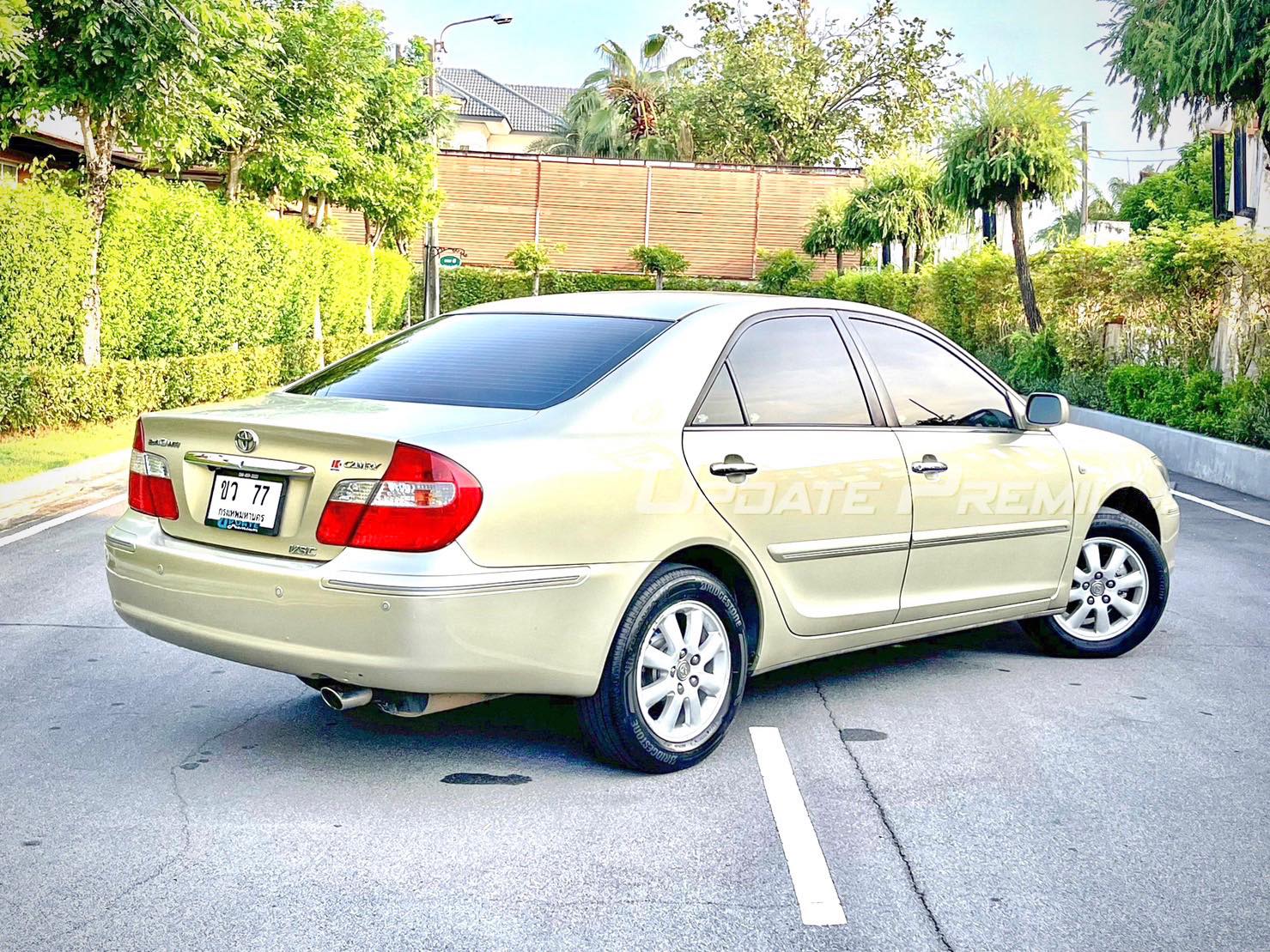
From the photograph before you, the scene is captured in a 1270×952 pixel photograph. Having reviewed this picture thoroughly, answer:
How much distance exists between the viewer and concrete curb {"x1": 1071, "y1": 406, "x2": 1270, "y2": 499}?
13851mm

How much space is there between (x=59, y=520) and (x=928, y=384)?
23.3 feet

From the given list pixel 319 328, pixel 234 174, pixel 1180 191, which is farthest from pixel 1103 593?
pixel 1180 191

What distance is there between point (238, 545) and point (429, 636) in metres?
0.80

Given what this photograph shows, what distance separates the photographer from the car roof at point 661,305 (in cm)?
539

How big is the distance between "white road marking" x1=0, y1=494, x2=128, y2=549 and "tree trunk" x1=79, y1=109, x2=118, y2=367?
498cm

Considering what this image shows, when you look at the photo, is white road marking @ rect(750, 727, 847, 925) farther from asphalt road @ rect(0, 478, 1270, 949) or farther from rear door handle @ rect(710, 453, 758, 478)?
rear door handle @ rect(710, 453, 758, 478)

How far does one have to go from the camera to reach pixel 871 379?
19.0ft

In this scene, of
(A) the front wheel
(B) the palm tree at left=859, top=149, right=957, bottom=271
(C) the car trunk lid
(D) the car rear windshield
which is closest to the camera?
(C) the car trunk lid

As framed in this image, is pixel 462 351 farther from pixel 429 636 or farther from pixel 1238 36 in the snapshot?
pixel 1238 36

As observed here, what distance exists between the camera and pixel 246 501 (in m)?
4.67

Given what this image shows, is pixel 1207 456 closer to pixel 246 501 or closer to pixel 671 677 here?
pixel 671 677

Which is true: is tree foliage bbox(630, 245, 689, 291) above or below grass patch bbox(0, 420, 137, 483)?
above

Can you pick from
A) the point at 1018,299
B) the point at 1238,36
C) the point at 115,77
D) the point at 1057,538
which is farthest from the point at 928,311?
the point at 1057,538

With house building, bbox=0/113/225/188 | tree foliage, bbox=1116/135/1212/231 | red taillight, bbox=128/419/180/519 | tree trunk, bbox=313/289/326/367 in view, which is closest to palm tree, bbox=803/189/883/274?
tree foliage, bbox=1116/135/1212/231
